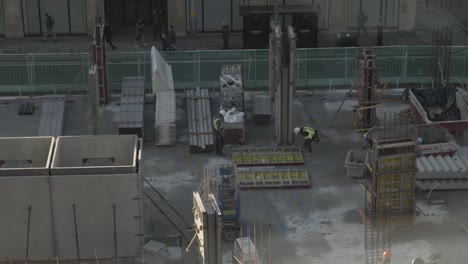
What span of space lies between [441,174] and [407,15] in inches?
836

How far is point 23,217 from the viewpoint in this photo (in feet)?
94.4

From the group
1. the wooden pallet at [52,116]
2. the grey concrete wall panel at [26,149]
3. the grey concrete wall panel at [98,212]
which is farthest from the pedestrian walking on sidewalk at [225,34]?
the grey concrete wall panel at [98,212]

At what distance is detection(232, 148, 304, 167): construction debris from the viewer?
35531 mm

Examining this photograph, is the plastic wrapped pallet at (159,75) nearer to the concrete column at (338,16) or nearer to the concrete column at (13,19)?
the concrete column at (13,19)

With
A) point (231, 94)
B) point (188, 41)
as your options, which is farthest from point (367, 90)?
point (188, 41)

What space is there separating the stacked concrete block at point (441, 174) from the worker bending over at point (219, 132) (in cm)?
723

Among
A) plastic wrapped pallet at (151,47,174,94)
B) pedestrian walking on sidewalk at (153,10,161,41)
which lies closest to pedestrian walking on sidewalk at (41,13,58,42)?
pedestrian walking on sidewalk at (153,10,161,41)

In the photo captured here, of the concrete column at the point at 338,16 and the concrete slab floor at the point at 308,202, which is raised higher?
the concrete column at the point at 338,16

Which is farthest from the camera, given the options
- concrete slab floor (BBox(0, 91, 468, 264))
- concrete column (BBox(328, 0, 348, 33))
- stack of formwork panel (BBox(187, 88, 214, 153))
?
concrete column (BBox(328, 0, 348, 33))

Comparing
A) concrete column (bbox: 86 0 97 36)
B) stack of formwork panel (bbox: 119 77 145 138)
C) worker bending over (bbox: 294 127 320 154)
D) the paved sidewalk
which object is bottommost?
worker bending over (bbox: 294 127 320 154)

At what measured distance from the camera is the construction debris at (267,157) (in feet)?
117

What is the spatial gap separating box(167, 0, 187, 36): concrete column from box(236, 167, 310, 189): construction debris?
1875cm

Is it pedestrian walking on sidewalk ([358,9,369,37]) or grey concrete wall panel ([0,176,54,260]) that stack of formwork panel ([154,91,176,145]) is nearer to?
grey concrete wall panel ([0,176,54,260])

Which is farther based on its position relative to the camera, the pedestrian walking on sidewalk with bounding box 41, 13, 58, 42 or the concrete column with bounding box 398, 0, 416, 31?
the concrete column with bounding box 398, 0, 416, 31
